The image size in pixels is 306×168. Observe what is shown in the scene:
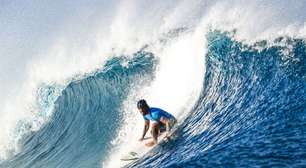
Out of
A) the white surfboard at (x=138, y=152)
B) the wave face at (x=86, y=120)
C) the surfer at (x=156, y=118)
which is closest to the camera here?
the white surfboard at (x=138, y=152)

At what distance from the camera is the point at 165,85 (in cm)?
1549

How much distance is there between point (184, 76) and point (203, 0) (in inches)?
260

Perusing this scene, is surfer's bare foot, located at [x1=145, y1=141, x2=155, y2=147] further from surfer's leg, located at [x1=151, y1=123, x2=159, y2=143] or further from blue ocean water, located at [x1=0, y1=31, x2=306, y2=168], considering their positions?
blue ocean water, located at [x1=0, y1=31, x2=306, y2=168]

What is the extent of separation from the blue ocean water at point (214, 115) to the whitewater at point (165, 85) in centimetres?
4

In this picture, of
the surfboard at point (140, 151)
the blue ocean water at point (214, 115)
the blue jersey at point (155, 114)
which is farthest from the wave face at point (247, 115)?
the blue jersey at point (155, 114)

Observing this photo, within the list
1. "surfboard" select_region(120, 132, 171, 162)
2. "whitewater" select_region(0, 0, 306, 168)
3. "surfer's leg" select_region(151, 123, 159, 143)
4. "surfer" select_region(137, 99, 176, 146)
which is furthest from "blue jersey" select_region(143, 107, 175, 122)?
"whitewater" select_region(0, 0, 306, 168)

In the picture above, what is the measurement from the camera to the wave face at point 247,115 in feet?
30.5

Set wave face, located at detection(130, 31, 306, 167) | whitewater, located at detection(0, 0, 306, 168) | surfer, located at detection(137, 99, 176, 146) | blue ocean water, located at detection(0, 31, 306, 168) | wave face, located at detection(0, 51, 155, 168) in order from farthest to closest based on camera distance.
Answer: wave face, located at detection(0, 51, 155, 168), surfer, located at detection(137, 99, 176, 146), whitewater, located at detection(0, 0, 306, 168), blue ocean water, located at detection(0, 31, 306, 168), wave face, located at detection(130, 31, 306, 167)

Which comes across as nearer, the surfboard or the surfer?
the surfboard

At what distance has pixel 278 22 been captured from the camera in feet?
55.9

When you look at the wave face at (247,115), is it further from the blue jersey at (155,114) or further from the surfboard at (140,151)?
the blue jersey at (155,114)

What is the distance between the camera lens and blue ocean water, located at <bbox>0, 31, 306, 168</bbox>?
31.8 feet

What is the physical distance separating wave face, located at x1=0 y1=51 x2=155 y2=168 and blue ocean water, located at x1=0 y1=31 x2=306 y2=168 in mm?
39

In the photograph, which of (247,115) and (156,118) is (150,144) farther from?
(247,115)
